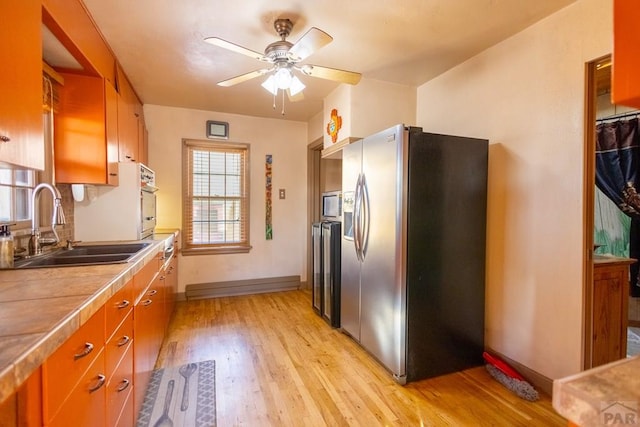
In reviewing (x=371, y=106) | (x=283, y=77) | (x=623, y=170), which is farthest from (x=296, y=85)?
(x=623, y=170)

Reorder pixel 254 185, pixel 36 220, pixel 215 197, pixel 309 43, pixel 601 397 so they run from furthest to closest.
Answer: pixel 254 185 → pixel 215 197 → pixel 36 220 → pixel 309 43 → pixel 601 397

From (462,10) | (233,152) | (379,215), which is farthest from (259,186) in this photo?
(462,10)

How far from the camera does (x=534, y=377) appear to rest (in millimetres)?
2082

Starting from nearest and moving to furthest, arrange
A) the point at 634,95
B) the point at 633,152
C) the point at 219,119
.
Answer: the point at 634,95 < the point at 633,152 < the point at 219,119

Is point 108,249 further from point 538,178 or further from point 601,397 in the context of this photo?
point 538,178

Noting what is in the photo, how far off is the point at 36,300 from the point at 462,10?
268cm

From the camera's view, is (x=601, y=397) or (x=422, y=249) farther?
(x=422, y=249)

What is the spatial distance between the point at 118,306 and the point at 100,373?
0.30 metres

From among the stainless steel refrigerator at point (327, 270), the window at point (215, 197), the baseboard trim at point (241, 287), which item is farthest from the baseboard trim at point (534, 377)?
the window at point (215, 197)

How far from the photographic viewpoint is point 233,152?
427 cm

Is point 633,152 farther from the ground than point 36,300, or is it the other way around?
point 633,152

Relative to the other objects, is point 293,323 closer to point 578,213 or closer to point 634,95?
point 578,213

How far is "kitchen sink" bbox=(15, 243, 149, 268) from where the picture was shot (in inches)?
65.5

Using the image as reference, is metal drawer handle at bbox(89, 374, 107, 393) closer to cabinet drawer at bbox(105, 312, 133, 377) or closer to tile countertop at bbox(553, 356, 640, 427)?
cabinet drawer at bbox(105, 312, 133, 377)
